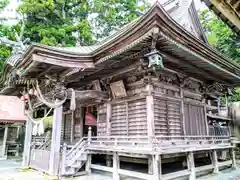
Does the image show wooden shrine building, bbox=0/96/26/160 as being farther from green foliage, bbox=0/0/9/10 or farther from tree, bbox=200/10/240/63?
tree, bbox=200/10/240/63

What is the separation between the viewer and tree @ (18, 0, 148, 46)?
1912 cm

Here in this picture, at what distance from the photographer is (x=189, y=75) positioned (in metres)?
8.36

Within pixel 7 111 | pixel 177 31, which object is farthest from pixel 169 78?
pixel 7 111

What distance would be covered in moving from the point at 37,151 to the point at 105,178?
326cm

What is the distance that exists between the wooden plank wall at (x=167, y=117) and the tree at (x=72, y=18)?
14.0 metres

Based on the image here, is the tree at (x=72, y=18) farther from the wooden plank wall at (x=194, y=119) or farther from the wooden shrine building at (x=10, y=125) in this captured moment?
the wooden plank wall at (x=194, y=119)

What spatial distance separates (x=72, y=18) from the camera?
22719 mm

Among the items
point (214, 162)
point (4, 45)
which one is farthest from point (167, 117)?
point (4, 45)

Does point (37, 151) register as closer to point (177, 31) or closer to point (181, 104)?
point (181, 104)

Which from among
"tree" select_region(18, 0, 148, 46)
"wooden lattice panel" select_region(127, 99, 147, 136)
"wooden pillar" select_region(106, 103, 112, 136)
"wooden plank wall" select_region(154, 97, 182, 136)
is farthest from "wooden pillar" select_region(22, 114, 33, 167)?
"tree" select_region(18, 0, 148, 46)

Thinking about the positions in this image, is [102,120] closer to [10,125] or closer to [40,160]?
[40,160]

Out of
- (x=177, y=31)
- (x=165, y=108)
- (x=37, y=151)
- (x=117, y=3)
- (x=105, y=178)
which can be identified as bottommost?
(x=105, y=178)

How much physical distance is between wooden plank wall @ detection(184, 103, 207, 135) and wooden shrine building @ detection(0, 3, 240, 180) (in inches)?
1.7

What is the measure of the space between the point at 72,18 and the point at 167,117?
64.3 ft
